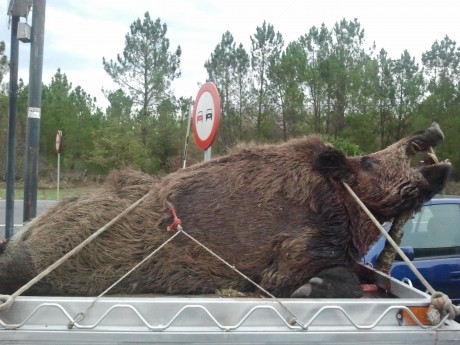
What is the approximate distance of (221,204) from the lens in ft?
9.82

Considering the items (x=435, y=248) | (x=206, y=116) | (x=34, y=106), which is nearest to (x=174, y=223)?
(x=206, y=116)

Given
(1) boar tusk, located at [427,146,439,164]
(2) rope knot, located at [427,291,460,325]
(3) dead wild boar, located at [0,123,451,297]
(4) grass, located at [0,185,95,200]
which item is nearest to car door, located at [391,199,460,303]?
(1) boar tusk, located at [427,146,439,164]

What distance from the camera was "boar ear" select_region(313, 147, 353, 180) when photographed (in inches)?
121

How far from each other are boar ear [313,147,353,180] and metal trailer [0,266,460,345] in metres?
0.94

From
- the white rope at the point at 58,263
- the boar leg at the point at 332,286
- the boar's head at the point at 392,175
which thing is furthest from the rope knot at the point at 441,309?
the white rope at the point at 58,263

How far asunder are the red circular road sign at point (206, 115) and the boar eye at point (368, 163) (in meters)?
2.01

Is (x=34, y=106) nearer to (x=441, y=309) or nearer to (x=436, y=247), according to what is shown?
(x=436, y=247)

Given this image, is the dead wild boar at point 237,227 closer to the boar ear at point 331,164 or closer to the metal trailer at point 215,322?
the boar ear at point 331,164

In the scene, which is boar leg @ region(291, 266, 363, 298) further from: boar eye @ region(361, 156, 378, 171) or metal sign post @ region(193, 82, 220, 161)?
metal sign post @ region(193, 82, 220, 161)

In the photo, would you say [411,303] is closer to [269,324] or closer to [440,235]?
[269,324]

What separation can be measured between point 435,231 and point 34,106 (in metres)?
4.27

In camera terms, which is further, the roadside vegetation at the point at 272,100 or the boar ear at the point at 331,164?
the roadside vegetation at the point at 272,100

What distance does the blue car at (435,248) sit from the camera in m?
5.12

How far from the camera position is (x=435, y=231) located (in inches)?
224
